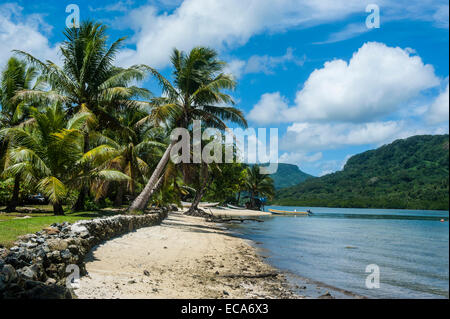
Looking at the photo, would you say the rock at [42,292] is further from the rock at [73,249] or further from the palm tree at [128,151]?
the palm tree at [128,151]

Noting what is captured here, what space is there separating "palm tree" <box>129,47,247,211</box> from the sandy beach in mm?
8360

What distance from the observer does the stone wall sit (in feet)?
12.1

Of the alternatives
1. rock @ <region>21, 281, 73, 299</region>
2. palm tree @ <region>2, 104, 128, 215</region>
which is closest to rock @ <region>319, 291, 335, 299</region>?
rock @ <region>21, 281, 73, 299</region>

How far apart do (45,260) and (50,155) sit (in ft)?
29.7

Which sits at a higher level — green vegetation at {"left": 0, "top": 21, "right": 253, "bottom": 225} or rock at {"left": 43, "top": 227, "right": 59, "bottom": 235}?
green vegetation at {"left": 0, "top": 21, "right": 253, "bottom": 225}

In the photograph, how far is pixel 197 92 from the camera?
18.7 metres

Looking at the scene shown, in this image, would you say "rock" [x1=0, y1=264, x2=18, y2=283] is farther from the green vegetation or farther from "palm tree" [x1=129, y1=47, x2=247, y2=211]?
"palm tree" [x1=129, y1=47, x2=247, y2=211]

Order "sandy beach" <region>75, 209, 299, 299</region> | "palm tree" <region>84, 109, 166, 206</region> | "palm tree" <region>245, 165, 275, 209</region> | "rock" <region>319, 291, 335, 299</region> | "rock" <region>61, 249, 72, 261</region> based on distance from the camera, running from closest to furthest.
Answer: "rock" <region>61, 249, 72, 261</region>, "sandy beach" <region>75, 209, 299, 299</region>, "rock" <region>319, 291, 335, 299</region>, "palm tree" <region>84, 109, 166, 206</region>, "palm tree" <region>245, 165, 275, 209</region>

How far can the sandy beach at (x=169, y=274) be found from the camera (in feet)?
19.1

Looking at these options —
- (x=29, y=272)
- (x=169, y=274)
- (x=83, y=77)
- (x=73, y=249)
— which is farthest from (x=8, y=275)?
(x=83, y=77)

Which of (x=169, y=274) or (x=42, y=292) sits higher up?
(x=42, y=292)

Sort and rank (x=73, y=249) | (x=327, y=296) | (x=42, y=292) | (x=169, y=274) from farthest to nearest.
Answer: (x=327, y=296) → (x=169, y=274) → (x=73, y=249) → (x=42, y=292)

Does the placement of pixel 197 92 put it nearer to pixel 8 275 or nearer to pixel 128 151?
pixel 128 151

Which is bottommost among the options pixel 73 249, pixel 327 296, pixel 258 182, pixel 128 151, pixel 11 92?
pixel 327 296
